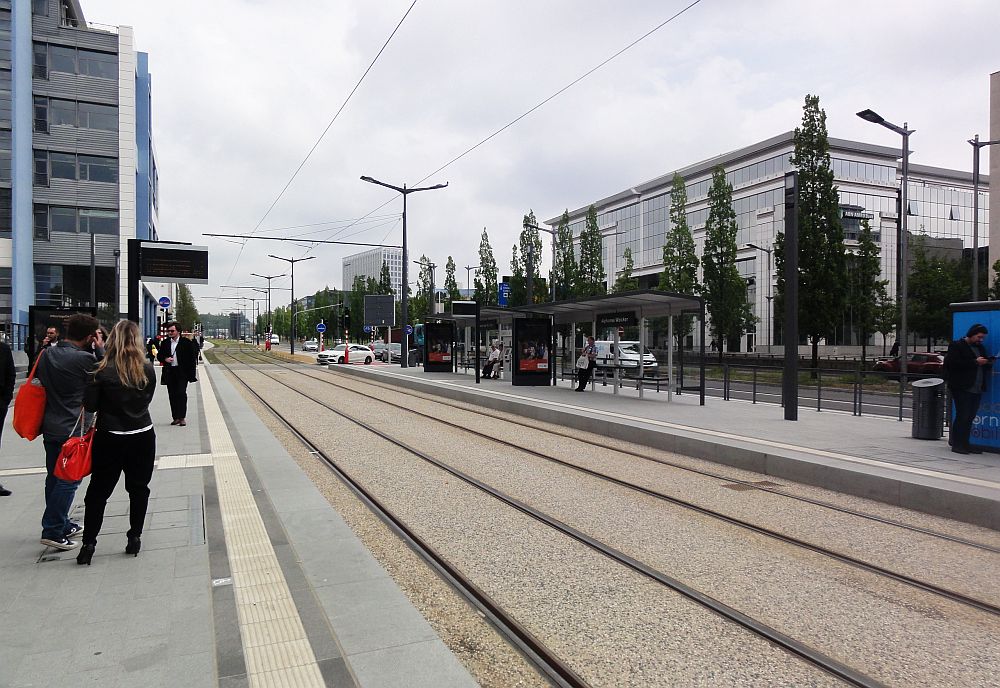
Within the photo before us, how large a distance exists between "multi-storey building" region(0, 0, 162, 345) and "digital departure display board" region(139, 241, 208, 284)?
30812mm

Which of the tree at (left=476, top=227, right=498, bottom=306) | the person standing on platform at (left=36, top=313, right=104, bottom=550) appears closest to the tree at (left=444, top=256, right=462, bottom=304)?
the tree at (left=476, top=227, right=498, bottom=306)

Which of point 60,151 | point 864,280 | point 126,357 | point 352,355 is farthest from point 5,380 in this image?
point 60,151

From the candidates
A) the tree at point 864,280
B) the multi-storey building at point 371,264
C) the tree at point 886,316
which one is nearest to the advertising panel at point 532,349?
the tree at point 864,280

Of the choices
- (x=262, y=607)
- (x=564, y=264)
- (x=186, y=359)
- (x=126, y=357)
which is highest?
(x=564, y=264)

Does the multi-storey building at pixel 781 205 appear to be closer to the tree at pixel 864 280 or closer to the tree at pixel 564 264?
the tree at pixel 564 264

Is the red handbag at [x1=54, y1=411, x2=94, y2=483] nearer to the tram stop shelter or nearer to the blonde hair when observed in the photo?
the blonde hair

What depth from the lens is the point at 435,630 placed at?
390 centimetres

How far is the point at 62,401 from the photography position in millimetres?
5074

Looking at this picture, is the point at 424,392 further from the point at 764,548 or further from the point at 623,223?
the point at 623,223

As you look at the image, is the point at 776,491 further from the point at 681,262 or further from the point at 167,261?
the point at 681,262

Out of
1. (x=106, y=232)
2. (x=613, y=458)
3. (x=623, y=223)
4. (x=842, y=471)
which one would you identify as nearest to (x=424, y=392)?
(x=613, y=458)

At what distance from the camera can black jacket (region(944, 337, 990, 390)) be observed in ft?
29.4

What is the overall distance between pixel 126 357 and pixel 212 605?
5.88 ft

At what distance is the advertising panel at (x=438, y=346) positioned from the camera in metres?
31.3
